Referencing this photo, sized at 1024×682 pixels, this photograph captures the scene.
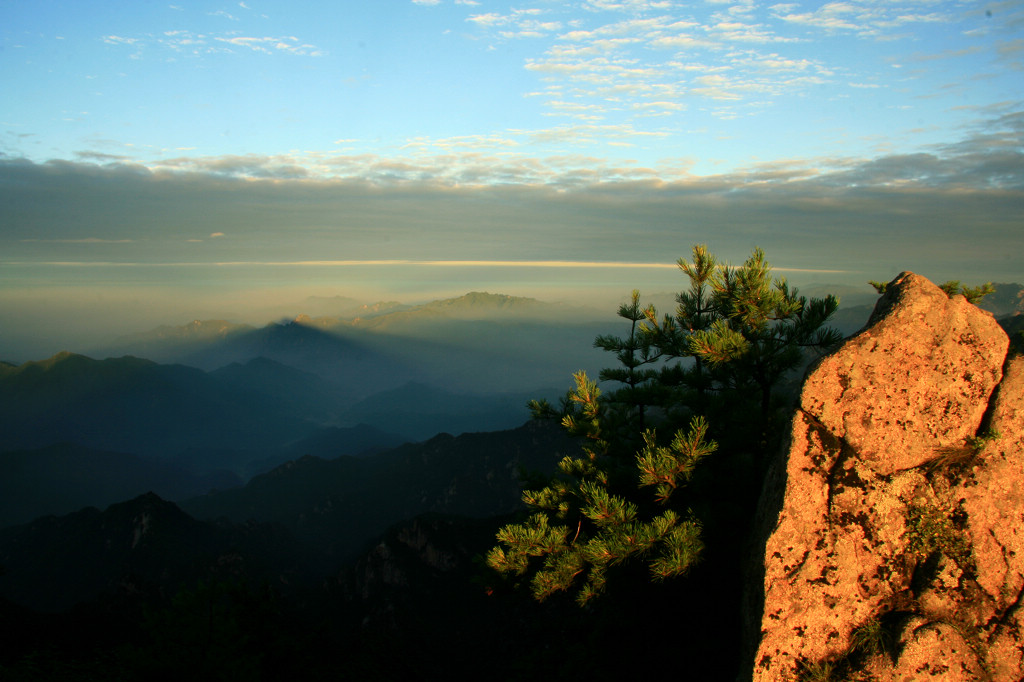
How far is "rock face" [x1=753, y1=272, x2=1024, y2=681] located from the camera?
24.5 feet

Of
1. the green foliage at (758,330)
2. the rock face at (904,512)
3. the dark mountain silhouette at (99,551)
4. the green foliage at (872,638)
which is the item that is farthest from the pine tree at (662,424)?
the dark mountain silhouette at (99,551)

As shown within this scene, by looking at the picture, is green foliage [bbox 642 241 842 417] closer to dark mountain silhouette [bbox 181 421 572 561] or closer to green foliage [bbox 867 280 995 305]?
green foliage [bbox 867 280 995 305]

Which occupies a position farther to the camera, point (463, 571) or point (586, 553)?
point (463, 571)

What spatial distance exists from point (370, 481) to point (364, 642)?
546 feet

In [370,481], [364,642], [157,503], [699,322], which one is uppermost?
[699,322]

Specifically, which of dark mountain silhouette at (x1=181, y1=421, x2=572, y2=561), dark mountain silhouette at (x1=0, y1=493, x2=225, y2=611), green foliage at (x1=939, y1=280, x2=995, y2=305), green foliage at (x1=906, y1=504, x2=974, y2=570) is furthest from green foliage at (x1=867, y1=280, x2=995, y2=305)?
dark mountain silhouette at (x1=181, y1=421, x2=572, y2=561)

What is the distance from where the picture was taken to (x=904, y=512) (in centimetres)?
800

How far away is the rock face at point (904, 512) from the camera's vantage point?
7461 mm

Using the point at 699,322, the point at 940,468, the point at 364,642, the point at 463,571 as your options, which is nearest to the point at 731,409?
the point at 699,322

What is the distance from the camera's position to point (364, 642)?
1484 inches

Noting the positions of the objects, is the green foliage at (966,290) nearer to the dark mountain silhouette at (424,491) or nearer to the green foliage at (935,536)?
the green foliage at (935,536)

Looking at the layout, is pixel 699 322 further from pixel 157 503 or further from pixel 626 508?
pixel 157 503

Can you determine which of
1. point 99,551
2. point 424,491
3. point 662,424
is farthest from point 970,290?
point 424,491

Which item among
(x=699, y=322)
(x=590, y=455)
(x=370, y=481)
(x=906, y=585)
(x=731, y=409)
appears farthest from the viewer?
(x=370, y=481)
